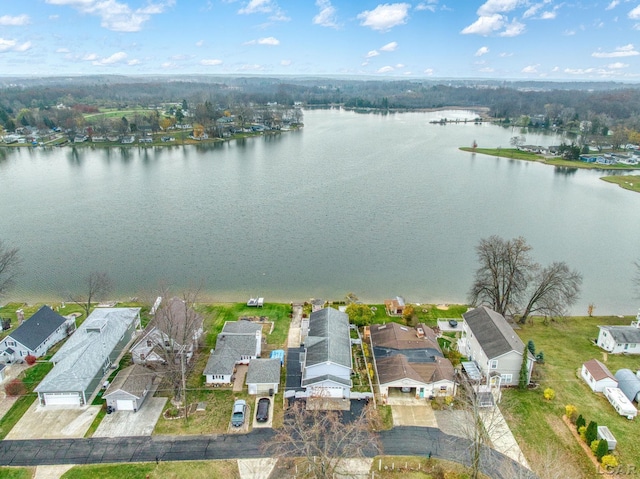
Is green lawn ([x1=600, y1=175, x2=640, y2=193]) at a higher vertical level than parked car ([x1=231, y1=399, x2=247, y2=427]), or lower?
higher

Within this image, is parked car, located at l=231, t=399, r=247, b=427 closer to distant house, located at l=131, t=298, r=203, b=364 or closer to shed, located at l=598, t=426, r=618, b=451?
distant house, located at l=131, t=298, r=203, b=364

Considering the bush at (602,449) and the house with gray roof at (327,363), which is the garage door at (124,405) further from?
the bush at (602,449)

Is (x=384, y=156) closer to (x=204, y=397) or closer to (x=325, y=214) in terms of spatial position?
(x=325, y=214)

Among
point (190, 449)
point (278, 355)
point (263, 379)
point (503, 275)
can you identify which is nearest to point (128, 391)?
point (190, 449)

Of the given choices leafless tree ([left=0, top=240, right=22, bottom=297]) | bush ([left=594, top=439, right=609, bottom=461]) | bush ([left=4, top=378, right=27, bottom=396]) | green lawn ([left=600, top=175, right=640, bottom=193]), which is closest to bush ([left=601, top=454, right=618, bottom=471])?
bush ([left=594, top=439, right=609, bottom=461])

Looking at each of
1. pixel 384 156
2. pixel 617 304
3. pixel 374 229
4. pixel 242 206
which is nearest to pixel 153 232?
pixel 242 206

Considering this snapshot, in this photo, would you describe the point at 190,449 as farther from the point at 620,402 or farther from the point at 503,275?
the point at 503,275
